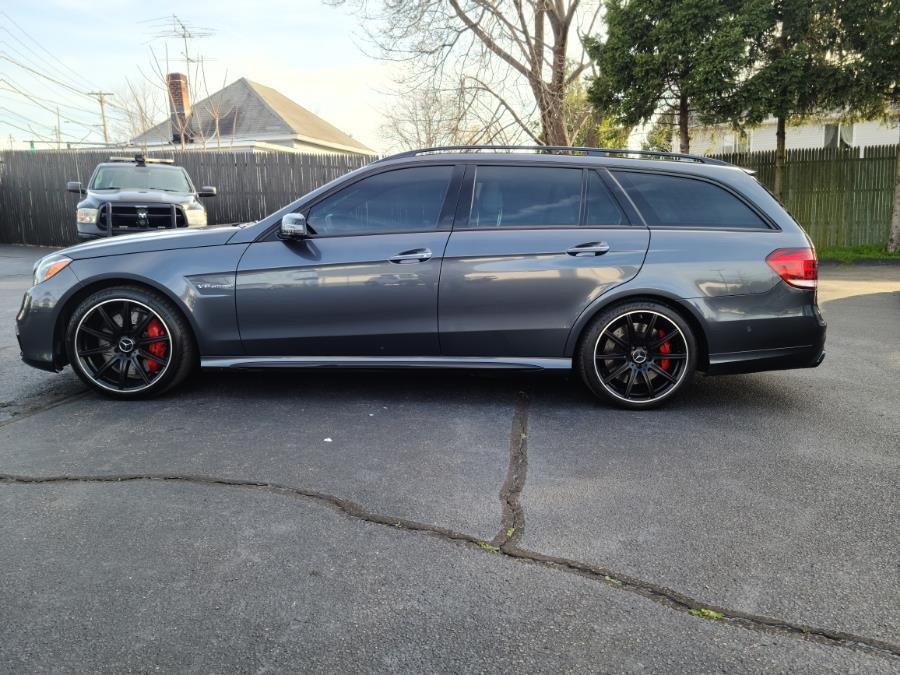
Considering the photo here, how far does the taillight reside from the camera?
462cm

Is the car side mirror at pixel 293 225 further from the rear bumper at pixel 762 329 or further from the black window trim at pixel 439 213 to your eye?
the rear bumper at pixel 762 329

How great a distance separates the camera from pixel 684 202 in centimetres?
482

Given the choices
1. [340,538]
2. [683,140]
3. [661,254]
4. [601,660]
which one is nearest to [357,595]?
[340,538]

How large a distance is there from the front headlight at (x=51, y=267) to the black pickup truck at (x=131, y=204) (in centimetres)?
756

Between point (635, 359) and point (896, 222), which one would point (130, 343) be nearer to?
point (635, 359)

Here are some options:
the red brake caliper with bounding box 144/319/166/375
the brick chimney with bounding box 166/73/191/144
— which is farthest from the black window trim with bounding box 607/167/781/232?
the brick chimney with bounding box 166/73/191/144

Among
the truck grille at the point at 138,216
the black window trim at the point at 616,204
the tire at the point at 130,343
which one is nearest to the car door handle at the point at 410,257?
the black window trim at the point at 616,204

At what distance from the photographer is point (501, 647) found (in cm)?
223

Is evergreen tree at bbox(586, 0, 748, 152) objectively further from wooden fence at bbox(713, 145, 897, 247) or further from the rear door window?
the rear door window

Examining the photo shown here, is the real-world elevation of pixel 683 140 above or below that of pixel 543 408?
above

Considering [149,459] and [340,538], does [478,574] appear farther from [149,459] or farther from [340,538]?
[149,459]

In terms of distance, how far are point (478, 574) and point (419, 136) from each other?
23.1 meters

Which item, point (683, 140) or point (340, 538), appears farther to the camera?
point (683, 140)

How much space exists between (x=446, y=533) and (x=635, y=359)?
2.26 meters
